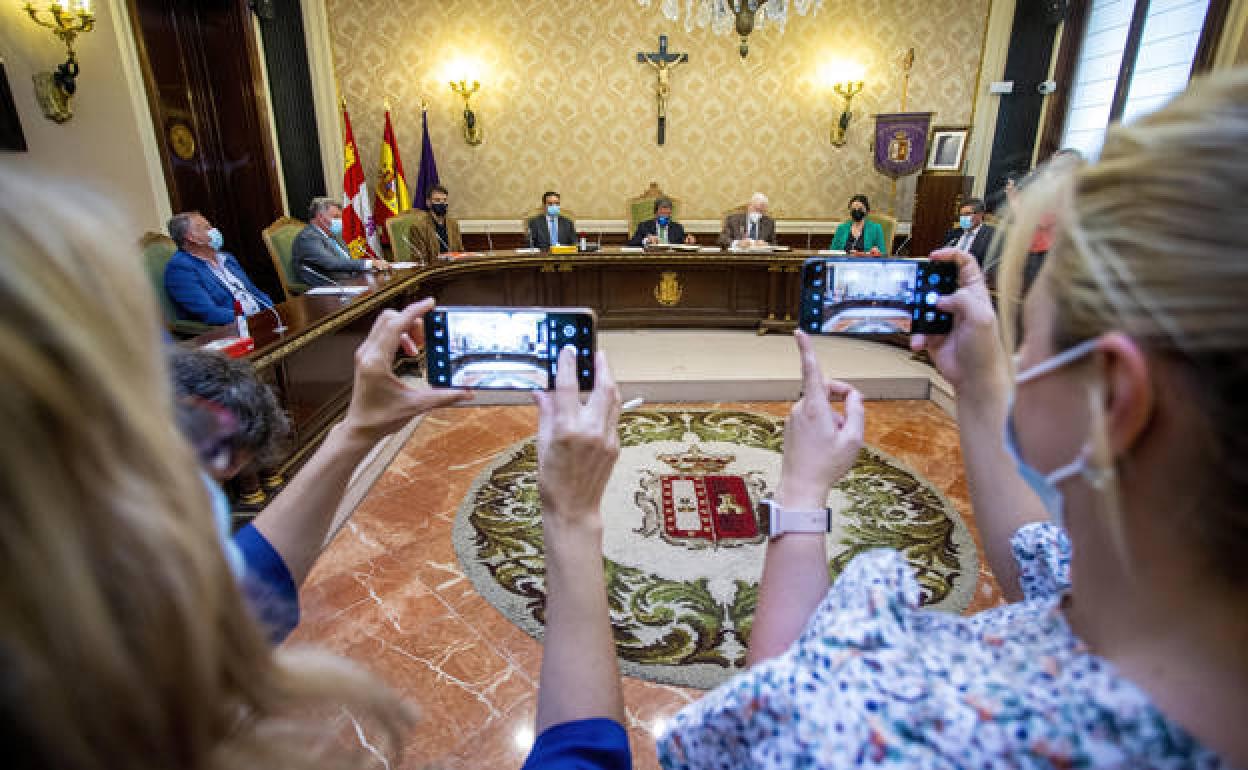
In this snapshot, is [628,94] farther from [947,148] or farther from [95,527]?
[95,527]

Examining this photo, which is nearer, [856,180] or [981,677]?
[981,677]

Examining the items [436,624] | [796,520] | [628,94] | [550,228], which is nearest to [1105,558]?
[796,520]

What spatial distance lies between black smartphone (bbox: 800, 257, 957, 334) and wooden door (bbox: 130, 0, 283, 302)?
4909 mm

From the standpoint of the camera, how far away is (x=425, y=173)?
6.65 m

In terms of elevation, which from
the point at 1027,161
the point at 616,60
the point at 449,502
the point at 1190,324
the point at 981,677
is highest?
the point at 616,60

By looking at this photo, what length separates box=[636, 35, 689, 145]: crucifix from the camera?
21.6ft

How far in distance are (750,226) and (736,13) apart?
2141 mm

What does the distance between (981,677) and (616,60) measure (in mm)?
7404

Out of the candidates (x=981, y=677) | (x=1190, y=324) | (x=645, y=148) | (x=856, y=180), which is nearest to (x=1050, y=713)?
(x=981, y=677)

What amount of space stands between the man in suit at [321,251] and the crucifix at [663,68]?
3963mm

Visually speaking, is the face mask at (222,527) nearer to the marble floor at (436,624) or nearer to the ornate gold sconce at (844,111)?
the marble floor at (436,624)

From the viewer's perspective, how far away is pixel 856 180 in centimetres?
721

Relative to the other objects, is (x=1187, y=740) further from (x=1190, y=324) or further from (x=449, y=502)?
(x=449, y=502)

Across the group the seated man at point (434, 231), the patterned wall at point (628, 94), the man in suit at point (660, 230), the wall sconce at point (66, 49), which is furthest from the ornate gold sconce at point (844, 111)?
the wall sconce at point (66, 49)
